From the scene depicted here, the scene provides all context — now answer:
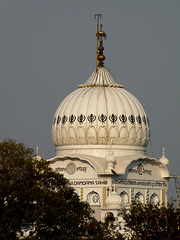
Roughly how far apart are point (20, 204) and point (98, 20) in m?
23.1

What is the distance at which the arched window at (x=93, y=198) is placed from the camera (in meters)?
61.4

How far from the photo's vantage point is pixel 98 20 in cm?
6619

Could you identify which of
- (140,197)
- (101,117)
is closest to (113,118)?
(101,117)

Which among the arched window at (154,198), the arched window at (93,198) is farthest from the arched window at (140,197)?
the arched window at (93,198)

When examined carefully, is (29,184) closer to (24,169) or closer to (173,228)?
(24,169)

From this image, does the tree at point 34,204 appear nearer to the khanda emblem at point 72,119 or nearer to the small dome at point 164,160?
the khanda emblem at point 72,119

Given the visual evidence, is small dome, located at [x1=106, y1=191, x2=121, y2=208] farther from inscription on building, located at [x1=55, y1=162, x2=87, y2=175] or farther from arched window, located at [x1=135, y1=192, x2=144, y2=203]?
inscription on building, located at [x1=55, y1=162, x2=87, y2=175]

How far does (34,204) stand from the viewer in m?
46.4

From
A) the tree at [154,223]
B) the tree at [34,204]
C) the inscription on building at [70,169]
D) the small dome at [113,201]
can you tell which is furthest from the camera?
the inscription on building at [70,169]

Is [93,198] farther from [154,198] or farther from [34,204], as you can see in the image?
[34,204]

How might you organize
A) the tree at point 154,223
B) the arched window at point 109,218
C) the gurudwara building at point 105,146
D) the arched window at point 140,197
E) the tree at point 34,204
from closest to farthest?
the tree at point 154,223 < the tree at point 34,204 < the arched window at point 109,218 < the gurudwara building at point 105,146 < the arched window at point 140,197

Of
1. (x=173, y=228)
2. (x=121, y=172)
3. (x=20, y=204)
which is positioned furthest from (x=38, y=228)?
(x=121, y=172)

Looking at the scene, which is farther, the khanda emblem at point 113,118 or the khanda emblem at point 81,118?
the khanda emblem at point 81,118

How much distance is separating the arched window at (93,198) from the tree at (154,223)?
1573 cm
